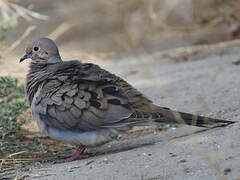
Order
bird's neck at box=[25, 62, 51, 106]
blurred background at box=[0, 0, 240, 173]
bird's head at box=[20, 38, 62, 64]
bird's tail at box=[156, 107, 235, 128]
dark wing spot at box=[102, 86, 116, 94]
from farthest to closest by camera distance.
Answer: blurred background at box=[0, 0, 240, 173], bird's head at box=[20, 38, 62, 64], bird's neck at box=[25, 62, 51, 106], dark wing spot at box=[102, 86, 116, 94], bird's tail at box=[156, 107, 235, 128]

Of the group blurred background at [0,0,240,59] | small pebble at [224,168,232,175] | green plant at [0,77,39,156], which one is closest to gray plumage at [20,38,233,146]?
green plant at [0,77,39,156]

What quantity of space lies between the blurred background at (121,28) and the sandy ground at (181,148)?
1.81 metres

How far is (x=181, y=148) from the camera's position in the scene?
4355mm

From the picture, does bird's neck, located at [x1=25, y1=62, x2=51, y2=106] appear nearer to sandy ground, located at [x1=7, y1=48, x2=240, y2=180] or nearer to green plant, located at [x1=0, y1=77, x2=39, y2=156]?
green plant, located at [x1=0, y1=77, x2=39, y2=156]

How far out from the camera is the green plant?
5.24 meters

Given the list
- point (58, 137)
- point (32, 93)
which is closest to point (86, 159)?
point (58, 137)

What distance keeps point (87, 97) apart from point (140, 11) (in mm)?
8226

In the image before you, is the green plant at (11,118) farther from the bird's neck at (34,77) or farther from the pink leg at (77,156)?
the pink leg at (77,156)

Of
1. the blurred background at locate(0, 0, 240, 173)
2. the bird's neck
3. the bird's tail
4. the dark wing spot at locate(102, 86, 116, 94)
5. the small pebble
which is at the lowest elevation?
the small pebble

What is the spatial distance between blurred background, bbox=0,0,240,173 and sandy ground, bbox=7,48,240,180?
71.2 inches

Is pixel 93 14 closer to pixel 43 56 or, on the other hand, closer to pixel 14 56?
pixel 14 56

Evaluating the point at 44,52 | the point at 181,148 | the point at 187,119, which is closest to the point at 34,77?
the point at 44,52

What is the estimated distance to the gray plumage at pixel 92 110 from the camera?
15.4ft

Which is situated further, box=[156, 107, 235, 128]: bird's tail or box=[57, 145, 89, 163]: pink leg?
box=[57, 145, 89, 163]: pink leg
